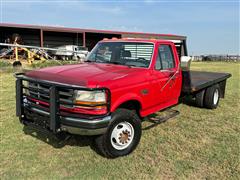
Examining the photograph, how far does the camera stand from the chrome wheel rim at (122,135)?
4078mm

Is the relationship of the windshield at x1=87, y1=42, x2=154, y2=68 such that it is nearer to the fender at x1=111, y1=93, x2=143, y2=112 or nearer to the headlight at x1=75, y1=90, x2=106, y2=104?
the fender at x1=111, y1=93, x2=143, y2=112

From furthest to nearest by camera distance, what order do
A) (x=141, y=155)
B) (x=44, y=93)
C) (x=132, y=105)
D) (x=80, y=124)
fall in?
(x=132, y=105)
(x=141, y=155)
(x=44, y=93)
(x=80, y=124)

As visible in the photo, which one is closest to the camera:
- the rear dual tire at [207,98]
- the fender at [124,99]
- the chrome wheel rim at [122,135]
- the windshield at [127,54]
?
the fender at [124,99]

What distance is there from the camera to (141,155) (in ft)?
14.0

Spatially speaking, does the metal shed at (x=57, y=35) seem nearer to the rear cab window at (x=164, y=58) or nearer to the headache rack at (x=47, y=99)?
the rear cab window at (x=164, y=58)

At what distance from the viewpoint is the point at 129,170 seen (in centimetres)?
378

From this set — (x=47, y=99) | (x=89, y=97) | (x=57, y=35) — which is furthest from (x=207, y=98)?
(x=57, y=35)

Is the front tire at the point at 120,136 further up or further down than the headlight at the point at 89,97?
further down

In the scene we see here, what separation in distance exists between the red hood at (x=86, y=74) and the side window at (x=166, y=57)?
0.71 meters

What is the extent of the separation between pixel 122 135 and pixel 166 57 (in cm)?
209

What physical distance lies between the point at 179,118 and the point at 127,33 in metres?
30.2

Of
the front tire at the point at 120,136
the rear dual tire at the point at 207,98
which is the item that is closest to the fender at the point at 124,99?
the front tire at the point at 120,136

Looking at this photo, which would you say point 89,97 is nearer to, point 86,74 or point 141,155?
point 86,74

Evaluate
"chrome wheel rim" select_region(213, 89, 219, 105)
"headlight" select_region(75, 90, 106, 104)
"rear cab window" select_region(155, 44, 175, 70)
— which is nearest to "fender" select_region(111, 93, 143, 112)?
"headlight" select_region(75, 90, 106, 104)
